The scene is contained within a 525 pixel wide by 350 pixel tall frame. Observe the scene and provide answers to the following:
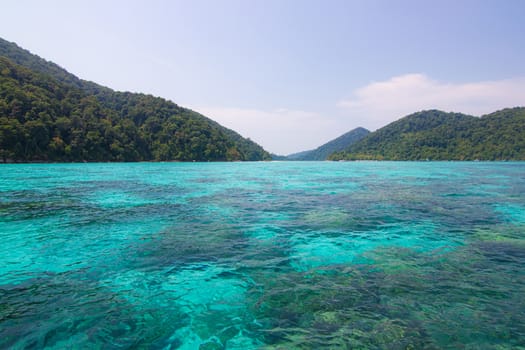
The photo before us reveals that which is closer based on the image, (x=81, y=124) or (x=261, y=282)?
(x=261, y=282)

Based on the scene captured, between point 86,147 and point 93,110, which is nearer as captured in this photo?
point 86,147

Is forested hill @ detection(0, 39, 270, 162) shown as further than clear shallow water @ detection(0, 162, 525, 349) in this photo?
Yes

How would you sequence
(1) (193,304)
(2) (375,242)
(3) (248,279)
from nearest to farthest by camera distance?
(1) (193,304)
(3) (248,279)
(2) (375,242)

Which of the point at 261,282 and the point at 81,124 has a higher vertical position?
the point at 81,124

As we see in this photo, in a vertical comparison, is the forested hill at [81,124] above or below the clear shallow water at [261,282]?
above

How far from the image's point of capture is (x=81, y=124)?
10612cm

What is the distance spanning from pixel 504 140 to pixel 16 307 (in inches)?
9045

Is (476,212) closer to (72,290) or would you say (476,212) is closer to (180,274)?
(180,274)

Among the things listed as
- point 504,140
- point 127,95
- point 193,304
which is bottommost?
point 193,304

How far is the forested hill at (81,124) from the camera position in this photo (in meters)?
85.2

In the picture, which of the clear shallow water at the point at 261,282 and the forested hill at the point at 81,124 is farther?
the forested hill at the point at 81,124

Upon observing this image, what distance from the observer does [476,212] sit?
1686cm

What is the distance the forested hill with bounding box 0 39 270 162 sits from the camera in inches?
3354

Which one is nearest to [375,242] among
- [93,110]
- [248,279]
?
[248,279]
